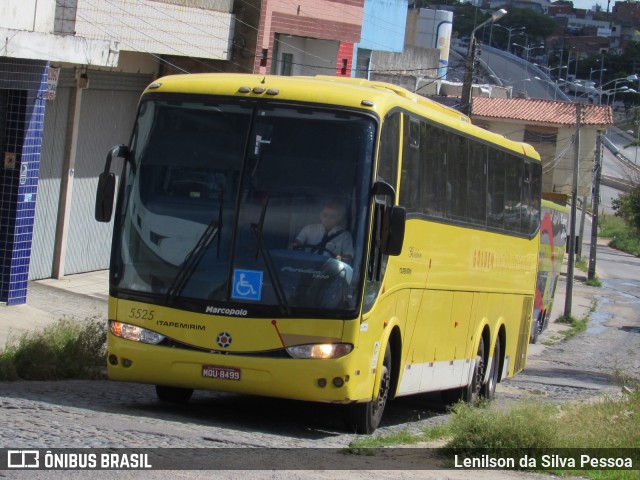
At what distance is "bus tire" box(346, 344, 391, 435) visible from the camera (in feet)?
35.4

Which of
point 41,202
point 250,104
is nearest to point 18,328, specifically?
point 41,202

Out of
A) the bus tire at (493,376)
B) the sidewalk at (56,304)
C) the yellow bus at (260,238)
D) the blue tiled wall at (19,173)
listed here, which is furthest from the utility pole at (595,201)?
the yellow bus at (260,238)

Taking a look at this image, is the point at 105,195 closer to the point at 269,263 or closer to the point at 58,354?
the point at 269,263

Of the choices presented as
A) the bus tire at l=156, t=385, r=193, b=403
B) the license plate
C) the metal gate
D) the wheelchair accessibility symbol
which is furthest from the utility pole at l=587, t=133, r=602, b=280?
the license plate

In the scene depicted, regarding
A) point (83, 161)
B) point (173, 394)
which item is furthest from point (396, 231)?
point (83, 161)

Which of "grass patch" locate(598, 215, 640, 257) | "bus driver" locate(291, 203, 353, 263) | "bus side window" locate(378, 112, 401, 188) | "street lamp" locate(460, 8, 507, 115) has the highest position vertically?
"street lamp" locate(460, 8, 507, 115)

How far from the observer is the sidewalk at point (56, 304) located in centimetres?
1573

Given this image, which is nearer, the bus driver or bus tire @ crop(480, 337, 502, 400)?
the bus driver

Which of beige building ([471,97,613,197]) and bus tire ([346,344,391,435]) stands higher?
beige building ([471,97,613,197])

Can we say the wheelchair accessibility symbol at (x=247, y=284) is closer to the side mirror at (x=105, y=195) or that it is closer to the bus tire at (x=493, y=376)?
the side mirror at (x=105, y=195)

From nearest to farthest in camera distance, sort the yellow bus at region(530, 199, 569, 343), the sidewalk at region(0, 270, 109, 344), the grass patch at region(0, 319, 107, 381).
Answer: the grass patch at region(0, 319, 107, 381) → the sidewalk at region(0, 270, 109, 344) → the yellow bus at region(530, 199, 569, 343)

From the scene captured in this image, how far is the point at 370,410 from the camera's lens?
10.9m

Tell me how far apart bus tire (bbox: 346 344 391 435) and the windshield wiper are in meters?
1.42

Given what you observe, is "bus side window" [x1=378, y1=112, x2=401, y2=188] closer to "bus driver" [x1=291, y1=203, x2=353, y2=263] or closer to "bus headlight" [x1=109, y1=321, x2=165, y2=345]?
"bus driver" [x1=291, y1=203, x2=353, y2=263]
